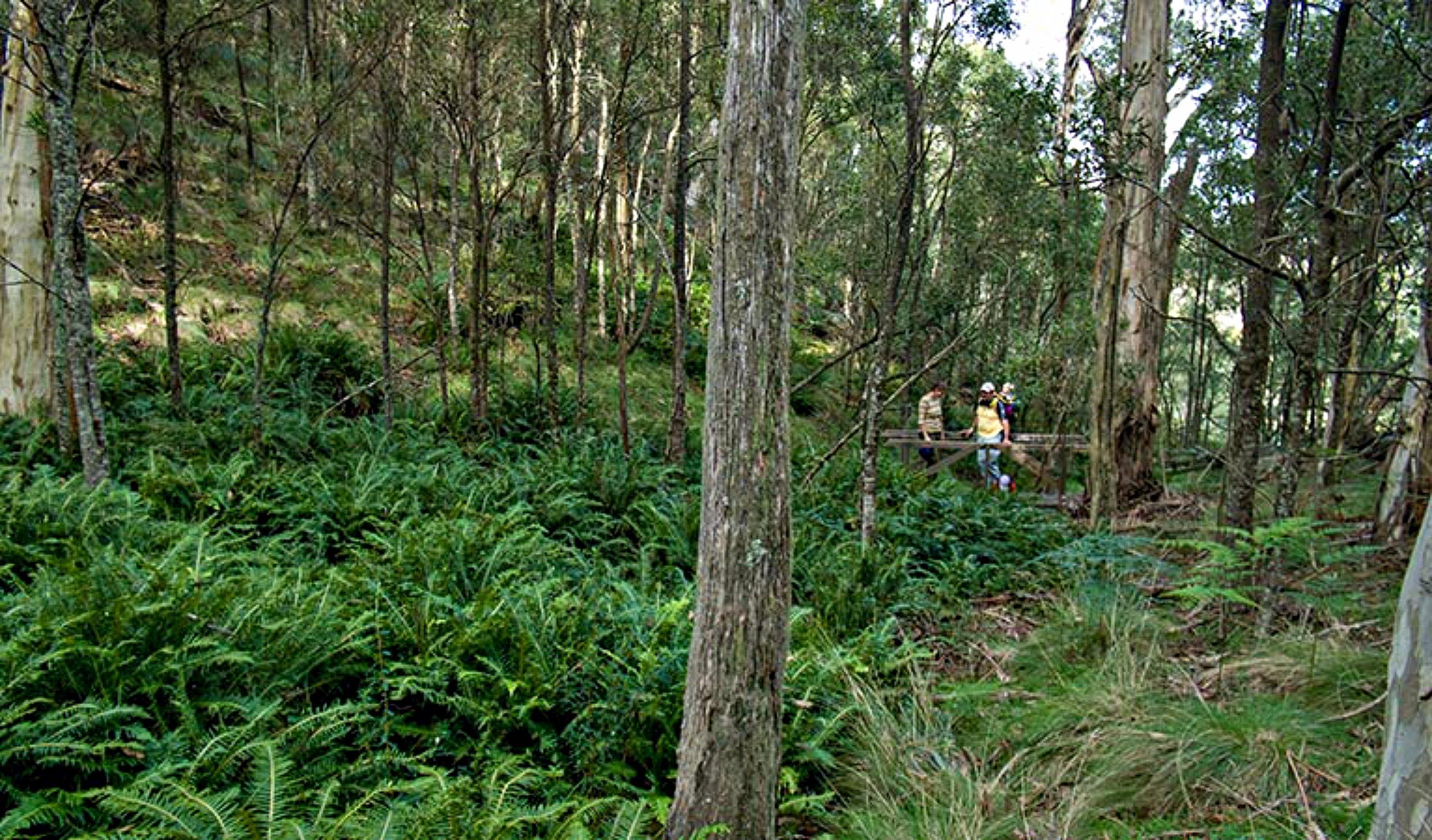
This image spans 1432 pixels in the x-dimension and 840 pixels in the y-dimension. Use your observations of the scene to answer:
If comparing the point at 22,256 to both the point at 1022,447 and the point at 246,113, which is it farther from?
the point at 1022,447

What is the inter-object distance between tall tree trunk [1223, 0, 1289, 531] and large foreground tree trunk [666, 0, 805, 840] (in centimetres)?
368

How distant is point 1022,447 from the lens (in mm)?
12789

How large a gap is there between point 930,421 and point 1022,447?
1.45 metres

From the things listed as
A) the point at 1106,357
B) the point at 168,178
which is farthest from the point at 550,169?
the point at 1106,357

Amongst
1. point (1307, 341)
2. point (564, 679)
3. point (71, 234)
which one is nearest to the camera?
point (564, 679)

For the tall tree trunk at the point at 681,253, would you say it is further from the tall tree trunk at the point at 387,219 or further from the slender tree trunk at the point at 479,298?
the tall tree trunk at the point at 387,219

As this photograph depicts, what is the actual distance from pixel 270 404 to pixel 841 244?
16.1m

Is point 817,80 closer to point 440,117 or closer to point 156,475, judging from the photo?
point 440,117

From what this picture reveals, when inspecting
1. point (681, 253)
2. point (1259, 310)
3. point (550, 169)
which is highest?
point (550, 169)

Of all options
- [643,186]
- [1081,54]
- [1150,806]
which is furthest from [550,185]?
[643,186]

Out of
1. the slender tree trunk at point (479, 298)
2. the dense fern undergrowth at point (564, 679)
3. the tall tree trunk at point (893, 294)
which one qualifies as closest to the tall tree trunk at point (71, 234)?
the dense fern undergrowth at point (564, 679)

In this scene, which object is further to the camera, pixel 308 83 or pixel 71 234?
pixel 308 83

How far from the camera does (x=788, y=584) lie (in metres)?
2.98

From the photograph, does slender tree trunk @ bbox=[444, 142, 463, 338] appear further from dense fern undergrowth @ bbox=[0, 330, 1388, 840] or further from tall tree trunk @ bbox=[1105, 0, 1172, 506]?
tall tree trunk @ bbox=[1105, 0, 1172, 506]
